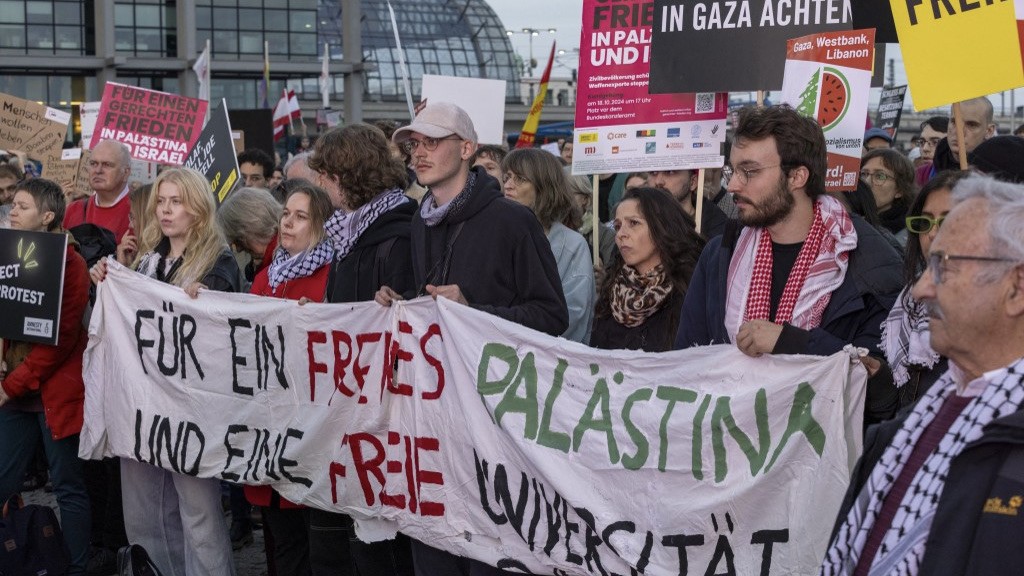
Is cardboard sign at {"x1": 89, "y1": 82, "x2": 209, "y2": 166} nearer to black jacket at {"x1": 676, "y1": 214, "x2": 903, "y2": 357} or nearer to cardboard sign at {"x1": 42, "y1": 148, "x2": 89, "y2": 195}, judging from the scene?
cardboard sign at {"x1": 42, "y1": 148, "x2": 89, "y2": 195}

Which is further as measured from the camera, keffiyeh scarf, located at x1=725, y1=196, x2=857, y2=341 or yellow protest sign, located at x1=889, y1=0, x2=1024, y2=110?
yellow protest sign, located at x1=889, y1=0, x2=1024, y2=110

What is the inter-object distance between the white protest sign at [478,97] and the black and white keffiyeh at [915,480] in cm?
628

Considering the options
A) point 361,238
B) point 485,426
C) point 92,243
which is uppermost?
point 361,238

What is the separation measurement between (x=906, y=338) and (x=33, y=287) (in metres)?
4.44

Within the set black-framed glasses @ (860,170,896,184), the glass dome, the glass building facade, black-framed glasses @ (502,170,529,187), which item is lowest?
black-framed glasses @ (502,170,529,187)

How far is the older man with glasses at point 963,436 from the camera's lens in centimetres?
221

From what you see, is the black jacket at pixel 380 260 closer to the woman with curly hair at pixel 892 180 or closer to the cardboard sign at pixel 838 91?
the cardboard sign at pixel 838 91

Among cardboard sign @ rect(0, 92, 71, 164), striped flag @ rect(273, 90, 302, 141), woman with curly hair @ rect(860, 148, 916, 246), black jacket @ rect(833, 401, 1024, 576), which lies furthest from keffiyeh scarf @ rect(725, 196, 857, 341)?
striped flag @ rect(273, 90, 302, 141)

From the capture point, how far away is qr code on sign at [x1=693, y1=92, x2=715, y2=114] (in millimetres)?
6340

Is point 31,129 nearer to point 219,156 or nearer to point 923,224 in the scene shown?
point 219,156

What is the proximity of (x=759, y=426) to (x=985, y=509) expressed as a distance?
67.3 inches

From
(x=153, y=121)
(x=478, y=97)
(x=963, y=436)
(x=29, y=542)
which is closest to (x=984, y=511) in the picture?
(x=963, y=436)

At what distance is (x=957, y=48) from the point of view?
4.69 m

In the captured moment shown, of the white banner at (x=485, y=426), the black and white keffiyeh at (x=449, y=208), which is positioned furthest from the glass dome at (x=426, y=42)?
the black and white keffiyeh at (x=449, y=208)
